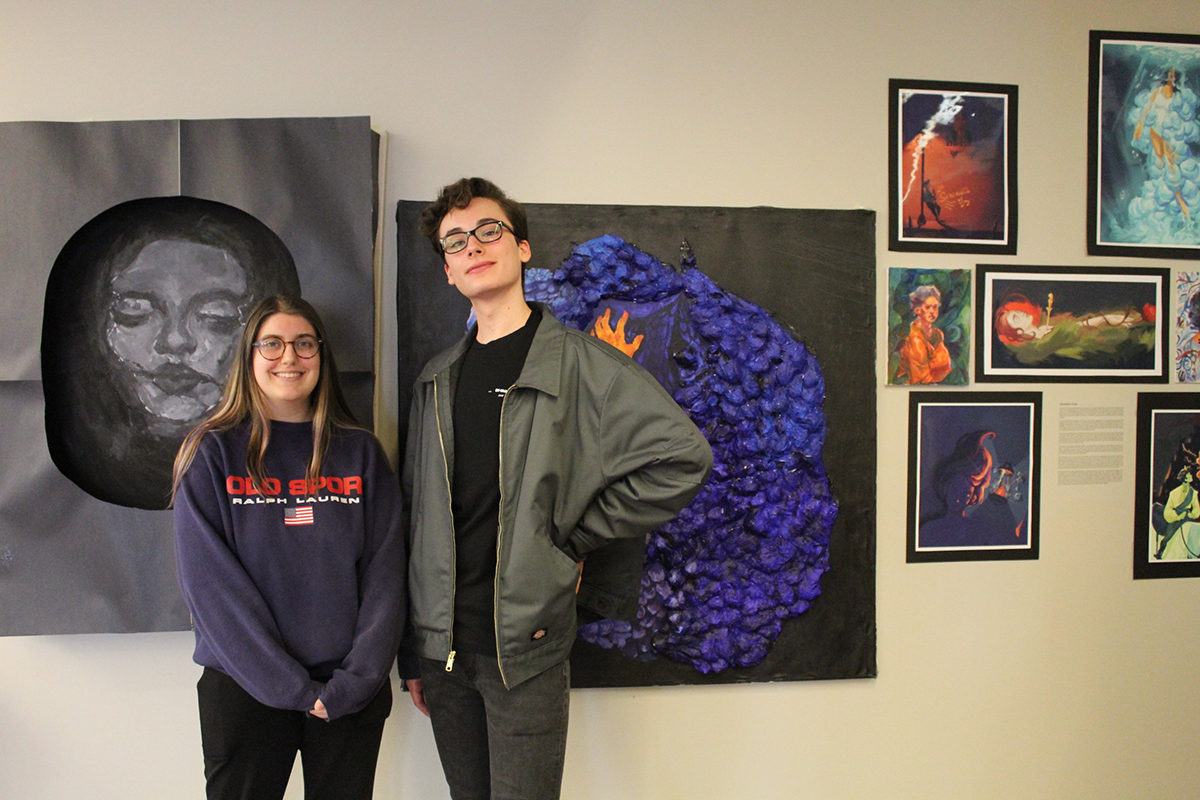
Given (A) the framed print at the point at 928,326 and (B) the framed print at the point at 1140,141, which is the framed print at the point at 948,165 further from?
(B) the framed print at the point at 1140,141

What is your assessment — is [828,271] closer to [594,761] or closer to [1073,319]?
[1073,319]

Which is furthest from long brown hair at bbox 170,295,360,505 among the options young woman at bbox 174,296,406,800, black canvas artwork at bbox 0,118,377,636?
black canvas artwork at bbox 0,118,377,636

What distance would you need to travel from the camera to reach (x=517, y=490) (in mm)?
1232

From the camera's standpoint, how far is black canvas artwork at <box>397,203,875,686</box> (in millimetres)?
1649

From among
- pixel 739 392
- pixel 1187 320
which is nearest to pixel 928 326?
pixel 739 392

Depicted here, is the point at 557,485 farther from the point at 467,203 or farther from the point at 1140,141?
the point at 1140,141

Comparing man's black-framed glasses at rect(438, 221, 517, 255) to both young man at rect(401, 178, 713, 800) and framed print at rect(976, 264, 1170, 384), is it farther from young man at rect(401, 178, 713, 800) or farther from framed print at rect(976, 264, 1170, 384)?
framed print at rect(976, 264, 1170, 384)

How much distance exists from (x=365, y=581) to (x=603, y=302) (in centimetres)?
87

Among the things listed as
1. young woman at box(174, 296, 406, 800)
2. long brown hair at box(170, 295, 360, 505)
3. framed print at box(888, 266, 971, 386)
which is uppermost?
framed print at box(888, 266, 971, 386)

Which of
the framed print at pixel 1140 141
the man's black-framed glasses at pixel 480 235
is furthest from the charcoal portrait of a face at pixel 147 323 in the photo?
the framed print at pixel 1140 141

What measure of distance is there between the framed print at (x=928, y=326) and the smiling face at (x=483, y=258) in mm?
1072

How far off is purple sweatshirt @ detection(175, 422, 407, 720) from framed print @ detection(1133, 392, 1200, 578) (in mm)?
2031

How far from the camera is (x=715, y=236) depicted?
1.68 m

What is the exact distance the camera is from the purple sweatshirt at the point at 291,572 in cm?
115
